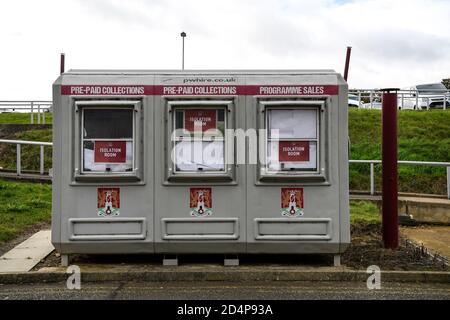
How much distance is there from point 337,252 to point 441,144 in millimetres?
12404

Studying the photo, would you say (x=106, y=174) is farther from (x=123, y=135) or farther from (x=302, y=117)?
(x=302, y=117)

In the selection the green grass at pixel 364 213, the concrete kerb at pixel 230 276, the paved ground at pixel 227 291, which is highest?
the green grass at pixel 364 213

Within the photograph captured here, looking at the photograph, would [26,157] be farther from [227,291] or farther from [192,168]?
[227,291]

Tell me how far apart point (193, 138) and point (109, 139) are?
1.06 metres

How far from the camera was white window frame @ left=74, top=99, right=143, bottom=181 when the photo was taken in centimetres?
710

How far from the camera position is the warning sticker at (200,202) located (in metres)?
7.17

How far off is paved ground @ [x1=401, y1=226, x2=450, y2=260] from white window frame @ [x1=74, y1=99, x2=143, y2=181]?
4.57 m

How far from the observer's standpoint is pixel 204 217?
23.5 feet

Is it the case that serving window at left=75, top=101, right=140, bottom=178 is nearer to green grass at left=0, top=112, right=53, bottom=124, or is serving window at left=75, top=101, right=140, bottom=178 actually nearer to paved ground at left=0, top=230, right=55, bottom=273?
paved ground at left=0, top=230, right=55, bottom=273

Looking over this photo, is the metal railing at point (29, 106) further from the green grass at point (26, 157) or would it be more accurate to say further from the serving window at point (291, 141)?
the serving window at point (291, 141)

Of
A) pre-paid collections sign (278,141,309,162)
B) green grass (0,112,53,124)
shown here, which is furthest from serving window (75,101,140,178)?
green grass (0,112,53,124)

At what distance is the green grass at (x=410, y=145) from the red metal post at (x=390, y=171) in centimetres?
620

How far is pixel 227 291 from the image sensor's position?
6484mm

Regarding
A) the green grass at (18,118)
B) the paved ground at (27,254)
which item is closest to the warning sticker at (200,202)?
the paved ground at (27,254)
